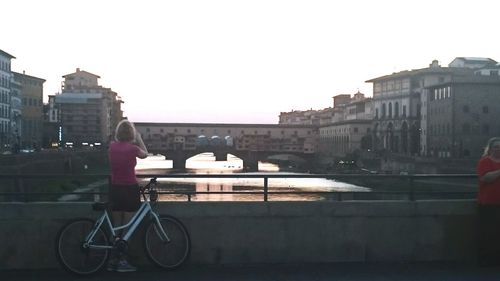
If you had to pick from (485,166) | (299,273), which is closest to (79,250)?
(299,273)

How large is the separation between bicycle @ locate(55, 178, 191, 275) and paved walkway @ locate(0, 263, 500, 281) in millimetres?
167

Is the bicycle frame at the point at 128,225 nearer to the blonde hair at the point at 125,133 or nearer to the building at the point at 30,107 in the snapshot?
the blonde hair at the point at 125,133

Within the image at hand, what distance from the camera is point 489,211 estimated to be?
883 centimetres

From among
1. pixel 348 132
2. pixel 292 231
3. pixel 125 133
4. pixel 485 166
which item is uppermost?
pixel 348 132

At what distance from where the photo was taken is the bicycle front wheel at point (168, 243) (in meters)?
8.52

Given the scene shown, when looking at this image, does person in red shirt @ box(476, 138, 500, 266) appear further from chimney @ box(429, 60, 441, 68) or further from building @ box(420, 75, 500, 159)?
chimney @ box(429, 60, 441, 68)

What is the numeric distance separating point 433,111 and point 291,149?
44.5 meters

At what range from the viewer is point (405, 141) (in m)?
126

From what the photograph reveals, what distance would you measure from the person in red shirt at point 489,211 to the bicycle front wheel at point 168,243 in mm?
4029

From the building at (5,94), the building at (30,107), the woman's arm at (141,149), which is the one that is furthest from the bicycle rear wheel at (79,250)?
the building at (30,107)

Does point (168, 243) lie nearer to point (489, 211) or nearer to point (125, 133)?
point (125, 133)

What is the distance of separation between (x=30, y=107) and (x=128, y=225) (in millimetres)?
140799

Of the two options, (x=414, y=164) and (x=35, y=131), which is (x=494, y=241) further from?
(x=35, y=131)

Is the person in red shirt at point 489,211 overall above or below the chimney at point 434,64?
below
